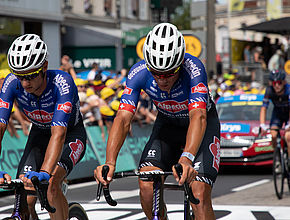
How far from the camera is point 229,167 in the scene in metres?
15.6

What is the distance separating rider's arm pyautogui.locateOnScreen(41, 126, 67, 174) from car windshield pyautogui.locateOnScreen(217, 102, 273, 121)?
33.0 feet

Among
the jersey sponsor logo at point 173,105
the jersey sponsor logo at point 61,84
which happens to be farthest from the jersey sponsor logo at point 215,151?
the jersey sponsor logo at point 61,84

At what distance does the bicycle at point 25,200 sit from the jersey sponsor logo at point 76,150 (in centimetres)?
27

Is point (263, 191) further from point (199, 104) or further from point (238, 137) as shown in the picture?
point (199, 104)

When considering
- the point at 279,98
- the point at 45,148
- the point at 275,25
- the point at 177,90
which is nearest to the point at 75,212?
the point at 45,148

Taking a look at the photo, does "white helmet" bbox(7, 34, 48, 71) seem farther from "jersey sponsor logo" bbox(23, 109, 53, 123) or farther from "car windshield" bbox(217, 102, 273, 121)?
"car windshield" bbox(217, 102, 273, 121)

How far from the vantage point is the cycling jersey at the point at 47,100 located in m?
5.66

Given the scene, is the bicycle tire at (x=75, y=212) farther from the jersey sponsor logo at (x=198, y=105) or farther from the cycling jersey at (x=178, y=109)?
the jersey sponsor logo at (x=198, y=105)

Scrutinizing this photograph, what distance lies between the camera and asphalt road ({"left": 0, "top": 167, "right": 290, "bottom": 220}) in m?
9.03

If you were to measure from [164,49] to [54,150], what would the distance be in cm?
119

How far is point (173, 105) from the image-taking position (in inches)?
220

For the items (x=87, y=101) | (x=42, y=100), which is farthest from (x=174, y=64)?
(x=87, y=101)

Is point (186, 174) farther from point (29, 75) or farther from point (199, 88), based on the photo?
point (29, 75)

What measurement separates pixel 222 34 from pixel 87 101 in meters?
67.8
